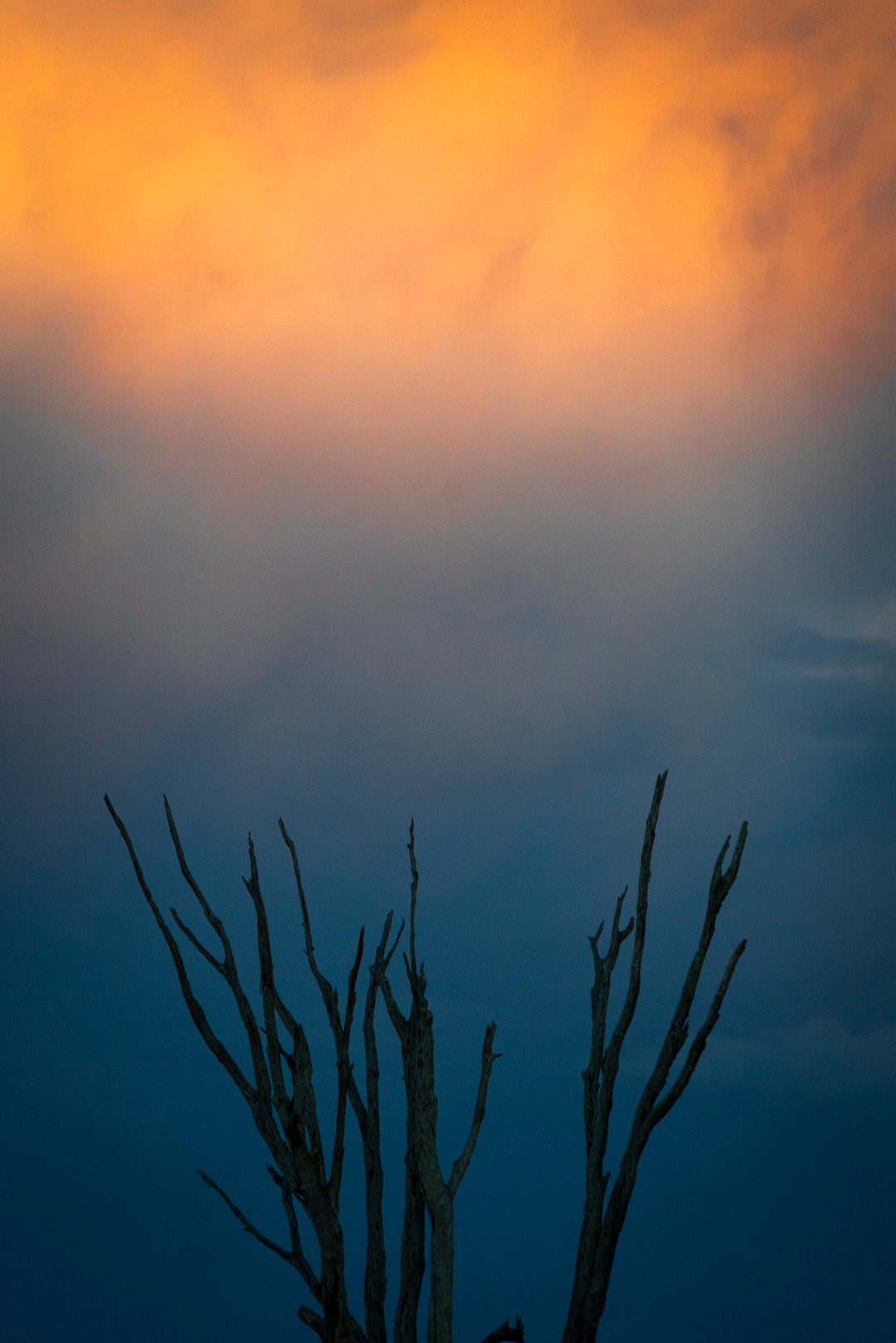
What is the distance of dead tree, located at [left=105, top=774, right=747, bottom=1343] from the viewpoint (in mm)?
2008

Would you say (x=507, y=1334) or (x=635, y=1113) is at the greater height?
(x=635, y=1113)

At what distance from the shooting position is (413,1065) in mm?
2199

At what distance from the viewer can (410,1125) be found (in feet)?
7.25

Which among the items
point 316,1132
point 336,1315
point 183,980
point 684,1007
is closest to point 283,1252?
point 336,1315

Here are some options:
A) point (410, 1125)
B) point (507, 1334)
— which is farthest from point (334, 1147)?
point (507, 1334)

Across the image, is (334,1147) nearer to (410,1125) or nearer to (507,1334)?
(410,1125)

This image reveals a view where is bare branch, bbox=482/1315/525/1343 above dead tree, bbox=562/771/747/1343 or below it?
below

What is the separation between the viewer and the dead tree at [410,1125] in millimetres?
2008

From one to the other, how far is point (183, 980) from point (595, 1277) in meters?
1.09

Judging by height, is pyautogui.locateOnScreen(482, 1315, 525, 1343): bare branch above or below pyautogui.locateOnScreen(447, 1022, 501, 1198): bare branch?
below

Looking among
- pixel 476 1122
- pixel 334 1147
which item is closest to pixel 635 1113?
pixel 476 1122

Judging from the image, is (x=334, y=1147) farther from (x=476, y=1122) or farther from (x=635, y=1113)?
(x=635, y=1113)

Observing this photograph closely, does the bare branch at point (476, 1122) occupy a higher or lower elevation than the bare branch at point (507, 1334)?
higher

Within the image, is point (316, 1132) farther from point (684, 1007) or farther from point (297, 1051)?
point (684, 1007)
